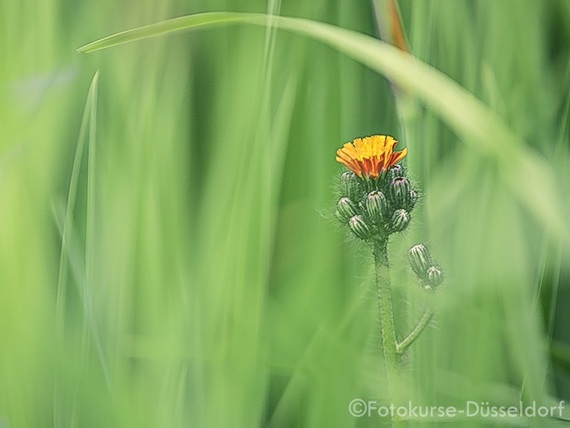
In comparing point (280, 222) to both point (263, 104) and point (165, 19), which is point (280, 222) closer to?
point (263, 104)

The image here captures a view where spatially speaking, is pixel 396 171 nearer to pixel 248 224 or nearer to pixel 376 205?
pixel 376 205

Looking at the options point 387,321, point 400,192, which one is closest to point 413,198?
point 400,192

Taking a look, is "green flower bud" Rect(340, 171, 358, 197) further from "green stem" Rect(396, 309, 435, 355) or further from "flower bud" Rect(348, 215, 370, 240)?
"green stem" Rect(396, 309, 435, 355)

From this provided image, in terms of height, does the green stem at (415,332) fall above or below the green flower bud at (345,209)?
below

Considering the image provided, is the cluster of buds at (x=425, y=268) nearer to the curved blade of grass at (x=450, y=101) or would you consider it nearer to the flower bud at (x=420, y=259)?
the flower bud at (x=420, y=259)

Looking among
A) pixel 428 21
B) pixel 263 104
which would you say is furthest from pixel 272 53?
pixel 428 21

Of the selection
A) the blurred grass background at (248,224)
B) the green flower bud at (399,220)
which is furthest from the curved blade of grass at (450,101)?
the green flower bud at (399,220)
